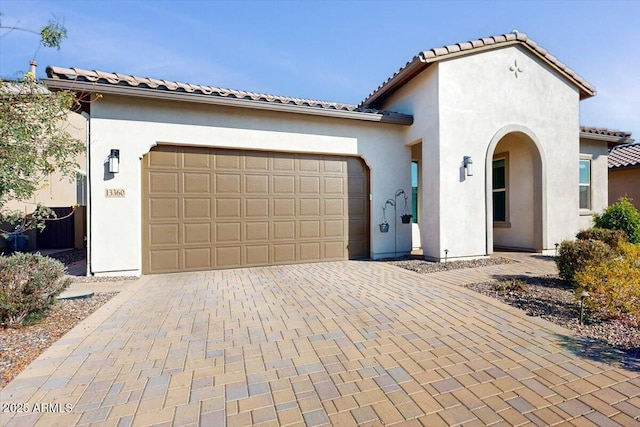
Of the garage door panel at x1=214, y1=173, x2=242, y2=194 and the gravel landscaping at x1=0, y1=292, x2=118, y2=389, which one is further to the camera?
the garage door panel at x1=214, y1=173, x2=242, y2=194

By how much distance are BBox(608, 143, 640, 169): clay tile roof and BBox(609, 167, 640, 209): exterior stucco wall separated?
12.0 inches

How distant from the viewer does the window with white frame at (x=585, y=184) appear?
10328 mm

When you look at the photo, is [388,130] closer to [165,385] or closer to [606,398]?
[606,398]

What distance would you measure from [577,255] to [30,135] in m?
8.14

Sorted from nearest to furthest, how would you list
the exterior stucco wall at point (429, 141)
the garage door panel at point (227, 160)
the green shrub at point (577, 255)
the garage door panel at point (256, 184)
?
the green shrub at point (577, 255) → the garage door panel at point (227, 160) → the garage door panel at point (256, 184) → the exterior stucco wall at point (429, 141)

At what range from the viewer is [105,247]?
6379 millimetres

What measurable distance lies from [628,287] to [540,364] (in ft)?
6.45

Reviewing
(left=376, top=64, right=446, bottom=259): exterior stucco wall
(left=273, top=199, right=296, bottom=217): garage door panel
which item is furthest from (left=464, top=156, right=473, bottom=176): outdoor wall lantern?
(left=273, top=199, right=296, bottom=217): garage door panel

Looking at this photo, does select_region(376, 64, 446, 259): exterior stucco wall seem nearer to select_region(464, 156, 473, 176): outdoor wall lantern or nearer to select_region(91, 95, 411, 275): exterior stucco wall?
select_region(464, 156, 473, 176): outdoor wall lantern

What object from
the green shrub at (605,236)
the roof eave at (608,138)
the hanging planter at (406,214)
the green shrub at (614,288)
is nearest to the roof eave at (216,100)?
the hanging planter at (406,214)

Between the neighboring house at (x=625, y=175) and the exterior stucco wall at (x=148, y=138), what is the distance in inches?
477

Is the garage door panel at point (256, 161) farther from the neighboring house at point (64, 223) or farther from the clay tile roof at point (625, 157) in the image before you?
the clay tile roof at point (625, 157)

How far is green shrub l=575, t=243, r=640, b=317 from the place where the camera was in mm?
3555

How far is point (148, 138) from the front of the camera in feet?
21.6
